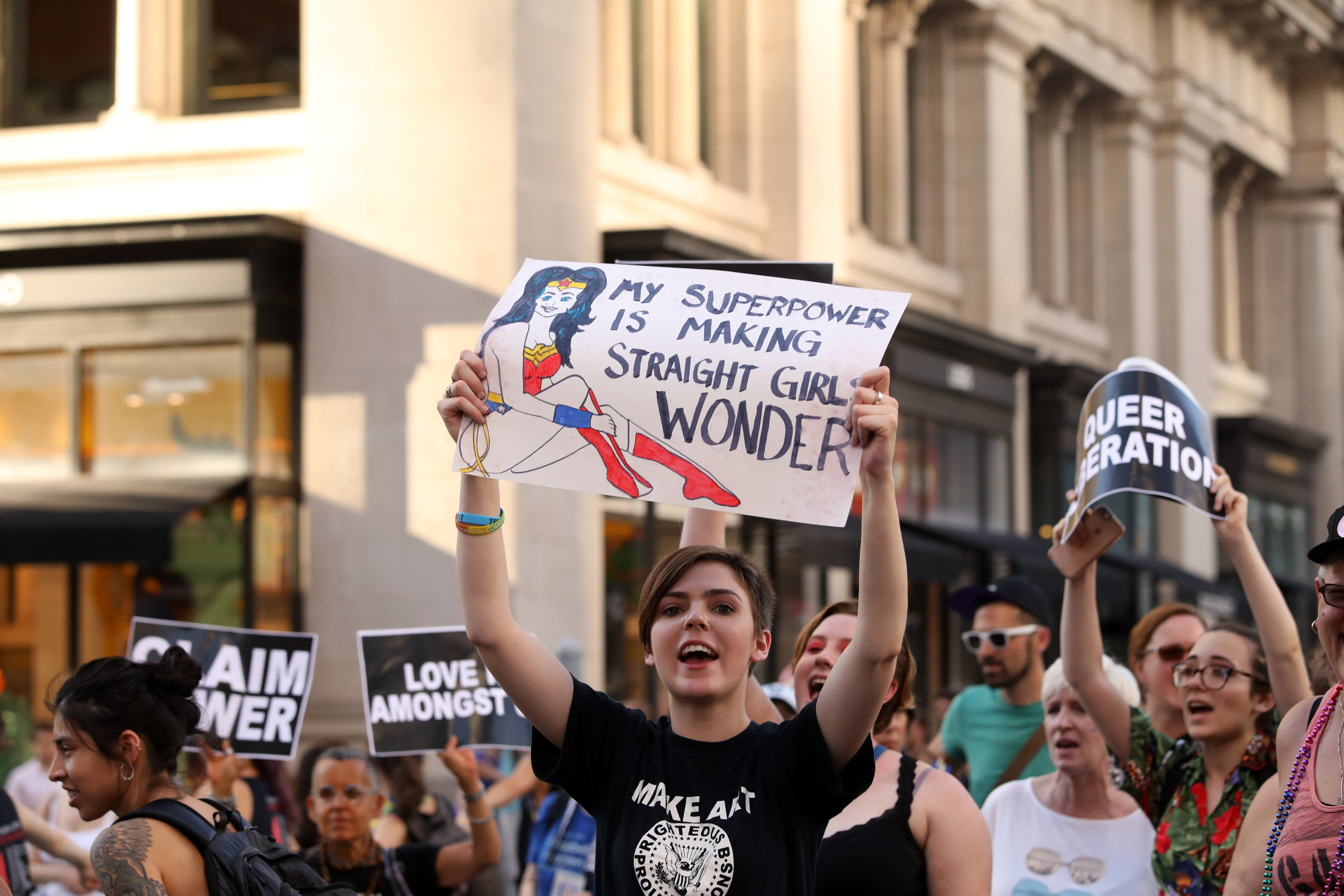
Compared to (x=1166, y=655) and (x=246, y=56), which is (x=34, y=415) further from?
(x=1166, y=655)

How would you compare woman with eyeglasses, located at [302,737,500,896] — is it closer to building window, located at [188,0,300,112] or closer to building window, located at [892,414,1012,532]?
building window, located at [188,0,300,112]

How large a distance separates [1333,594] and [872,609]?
983mm

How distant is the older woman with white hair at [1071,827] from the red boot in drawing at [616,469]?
222cm

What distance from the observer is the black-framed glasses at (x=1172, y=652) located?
624 centimetres

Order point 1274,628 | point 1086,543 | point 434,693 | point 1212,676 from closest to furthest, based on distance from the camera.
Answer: point 1274,628 → point 1212,676 → point 1086,543 → point 434,693

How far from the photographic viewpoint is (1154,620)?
6480mm

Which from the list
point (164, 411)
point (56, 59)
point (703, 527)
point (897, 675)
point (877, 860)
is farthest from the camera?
point (56, 59)

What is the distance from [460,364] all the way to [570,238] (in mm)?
11280

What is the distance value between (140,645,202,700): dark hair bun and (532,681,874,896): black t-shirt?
97cm

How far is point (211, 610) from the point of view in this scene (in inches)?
567

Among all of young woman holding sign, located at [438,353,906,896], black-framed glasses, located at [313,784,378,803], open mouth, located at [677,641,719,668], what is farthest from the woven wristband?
black-framed glasses, located at [313,784,378,803]

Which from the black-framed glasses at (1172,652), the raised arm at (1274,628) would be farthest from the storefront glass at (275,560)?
the raised arm at (1274,628)

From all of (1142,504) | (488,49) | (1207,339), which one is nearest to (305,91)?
(488,49)

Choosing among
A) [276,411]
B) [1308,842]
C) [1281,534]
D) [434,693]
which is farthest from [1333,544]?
[1281,534]
